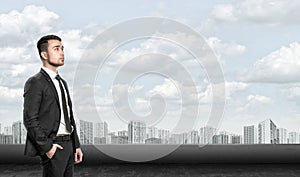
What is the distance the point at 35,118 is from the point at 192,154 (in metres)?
1.88

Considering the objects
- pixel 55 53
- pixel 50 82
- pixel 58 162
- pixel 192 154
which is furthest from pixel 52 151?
pixel 192 154

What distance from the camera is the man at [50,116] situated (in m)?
2.19

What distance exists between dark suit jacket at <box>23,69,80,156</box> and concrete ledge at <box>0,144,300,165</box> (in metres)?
1.51

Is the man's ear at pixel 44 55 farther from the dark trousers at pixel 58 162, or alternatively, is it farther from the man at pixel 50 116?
the dark trousers at pixel 58 162

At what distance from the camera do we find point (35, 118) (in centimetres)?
218

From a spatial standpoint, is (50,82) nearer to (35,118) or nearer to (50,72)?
(50,72)

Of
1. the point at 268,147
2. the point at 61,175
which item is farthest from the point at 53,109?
A: the point at 268,147

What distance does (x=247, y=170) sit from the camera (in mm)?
3754

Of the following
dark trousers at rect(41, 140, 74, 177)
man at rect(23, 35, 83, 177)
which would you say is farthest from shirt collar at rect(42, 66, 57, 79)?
dark trousers at rect(41, 140, 74, 177)

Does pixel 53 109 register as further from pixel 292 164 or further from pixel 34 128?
pixel 292 164

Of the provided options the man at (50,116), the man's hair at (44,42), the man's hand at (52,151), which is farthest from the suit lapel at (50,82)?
the man's hand at (52,151)

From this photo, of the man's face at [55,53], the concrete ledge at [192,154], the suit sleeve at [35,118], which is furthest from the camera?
the concrete ledge at [192,154]

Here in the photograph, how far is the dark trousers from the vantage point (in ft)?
7.36

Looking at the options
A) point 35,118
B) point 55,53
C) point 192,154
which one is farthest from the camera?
point 192,154
